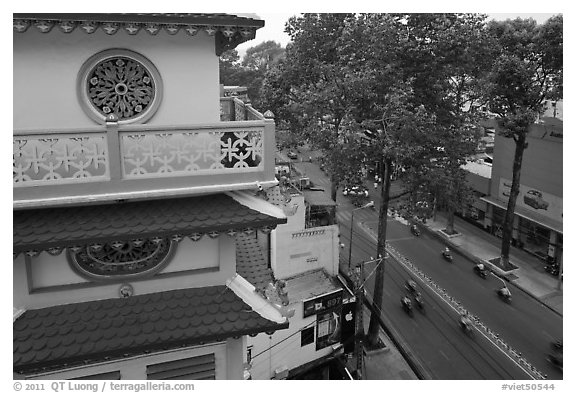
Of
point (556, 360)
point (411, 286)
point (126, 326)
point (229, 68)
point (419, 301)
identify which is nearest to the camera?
point (126, 326)

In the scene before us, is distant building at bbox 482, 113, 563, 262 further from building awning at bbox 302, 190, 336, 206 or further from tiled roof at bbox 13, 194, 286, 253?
tiled roof at bbox 13, 194, 286, 253

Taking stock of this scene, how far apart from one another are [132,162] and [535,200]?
91.1 ft

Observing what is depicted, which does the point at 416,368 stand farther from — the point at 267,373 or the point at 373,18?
the point at 373,18

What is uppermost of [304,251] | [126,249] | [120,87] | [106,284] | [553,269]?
[120,87]

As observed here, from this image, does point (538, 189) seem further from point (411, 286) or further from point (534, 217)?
point (411, 286)

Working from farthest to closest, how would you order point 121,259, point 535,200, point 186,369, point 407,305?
point 535,200
point 407,305
point 186,369
point 121,259

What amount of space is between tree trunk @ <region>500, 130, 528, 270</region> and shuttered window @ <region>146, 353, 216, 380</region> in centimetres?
2275

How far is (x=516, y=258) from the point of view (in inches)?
1112

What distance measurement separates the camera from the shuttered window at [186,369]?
254 inches

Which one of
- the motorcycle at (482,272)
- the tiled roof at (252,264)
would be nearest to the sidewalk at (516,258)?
the motorcycle at (482,272)

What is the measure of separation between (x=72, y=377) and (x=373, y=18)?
16934 mm

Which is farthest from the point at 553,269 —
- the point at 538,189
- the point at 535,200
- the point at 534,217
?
the point at 538,189

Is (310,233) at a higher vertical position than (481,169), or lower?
lower

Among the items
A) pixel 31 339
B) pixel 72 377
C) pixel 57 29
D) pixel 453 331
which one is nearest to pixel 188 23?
pixel 57 29
